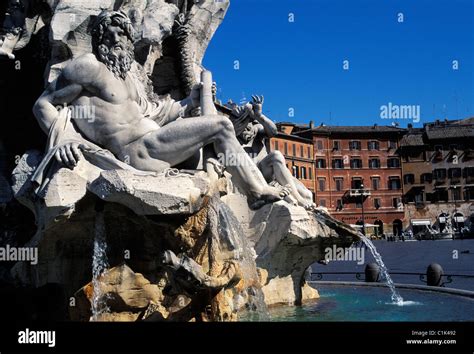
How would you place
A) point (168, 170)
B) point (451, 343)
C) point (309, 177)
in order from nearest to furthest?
point (451, 343) → point (168, 170) → point (309, 177)

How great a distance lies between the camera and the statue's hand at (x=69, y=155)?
19.8 ft

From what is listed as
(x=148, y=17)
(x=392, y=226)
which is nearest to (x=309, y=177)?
(x=392, y=226)

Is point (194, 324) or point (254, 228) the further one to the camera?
point (254, 228)

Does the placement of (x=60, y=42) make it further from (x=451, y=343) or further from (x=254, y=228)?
(x=451, y=343)

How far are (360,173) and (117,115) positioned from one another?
65745 mm

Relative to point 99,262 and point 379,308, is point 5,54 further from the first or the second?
point 379,308

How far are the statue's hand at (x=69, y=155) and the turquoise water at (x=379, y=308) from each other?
10.00ft

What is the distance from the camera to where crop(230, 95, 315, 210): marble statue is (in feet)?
28.1

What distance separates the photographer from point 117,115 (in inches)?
257

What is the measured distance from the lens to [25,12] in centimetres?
798

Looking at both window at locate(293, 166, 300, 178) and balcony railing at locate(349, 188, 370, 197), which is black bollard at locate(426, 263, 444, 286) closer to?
window at locate(293, 166, 300, 178)

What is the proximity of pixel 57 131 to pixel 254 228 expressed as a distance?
113 inches
